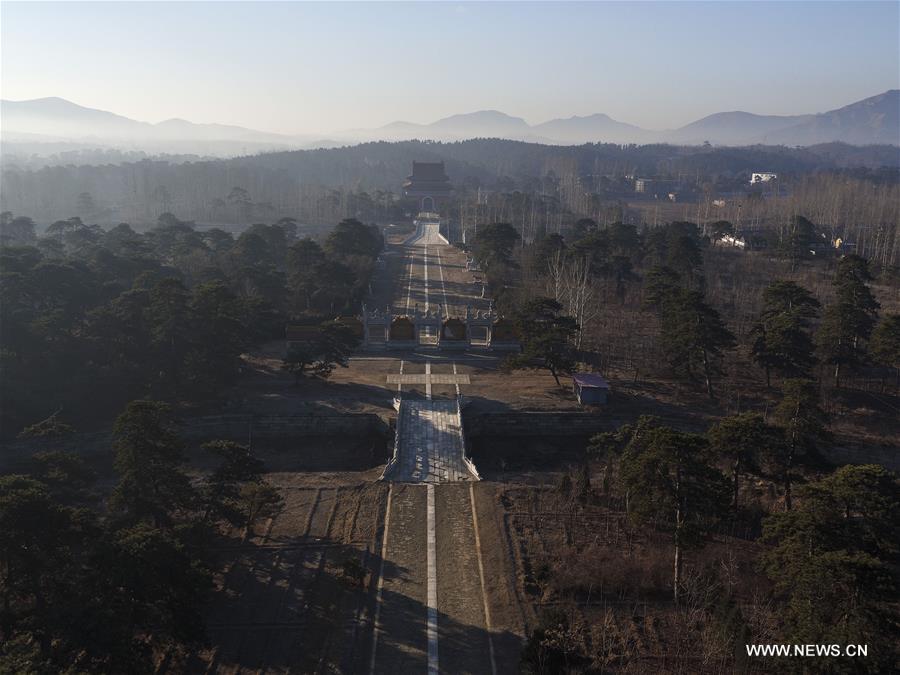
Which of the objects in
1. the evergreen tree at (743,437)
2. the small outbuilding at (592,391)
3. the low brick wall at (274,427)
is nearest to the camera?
the evergreen tree at (743,437)

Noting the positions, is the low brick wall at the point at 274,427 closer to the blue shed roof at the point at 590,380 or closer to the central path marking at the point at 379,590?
the central path marking at the point at 379,590

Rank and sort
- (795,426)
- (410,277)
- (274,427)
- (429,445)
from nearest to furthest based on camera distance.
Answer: (795,426) → (429,445) → (274,427) → (410,277)

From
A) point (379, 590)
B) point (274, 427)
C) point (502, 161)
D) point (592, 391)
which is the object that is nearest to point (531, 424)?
point (592, 391)

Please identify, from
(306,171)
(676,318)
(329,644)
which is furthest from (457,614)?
(306,171)

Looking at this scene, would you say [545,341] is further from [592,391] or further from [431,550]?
[431,550]

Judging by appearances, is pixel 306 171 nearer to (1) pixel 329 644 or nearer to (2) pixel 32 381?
(2) pixel 32 381

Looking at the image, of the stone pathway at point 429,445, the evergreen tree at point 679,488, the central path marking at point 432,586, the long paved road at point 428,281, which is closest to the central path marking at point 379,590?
the central path marking at point 432,586
